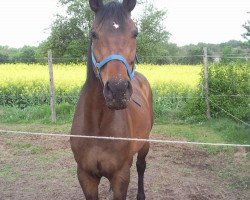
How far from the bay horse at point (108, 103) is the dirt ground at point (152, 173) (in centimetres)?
165

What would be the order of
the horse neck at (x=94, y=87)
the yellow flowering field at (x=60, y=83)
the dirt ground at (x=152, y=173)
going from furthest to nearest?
the yellow flowering field at (x=60, y=83) → the dirt ground at (x=152, y=173) → the horse neck at (x=94, y=87)

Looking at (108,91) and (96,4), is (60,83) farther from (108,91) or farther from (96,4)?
(108,91)

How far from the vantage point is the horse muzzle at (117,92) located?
2.00m

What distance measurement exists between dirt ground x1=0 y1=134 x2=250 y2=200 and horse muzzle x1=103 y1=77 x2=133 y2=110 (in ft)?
8.59

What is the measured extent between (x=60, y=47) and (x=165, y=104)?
54.2 ft

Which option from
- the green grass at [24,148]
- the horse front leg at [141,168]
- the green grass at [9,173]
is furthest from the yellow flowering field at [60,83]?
the horse front leg at [141,168]

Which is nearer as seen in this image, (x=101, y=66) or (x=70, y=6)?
(x=101, y=66)

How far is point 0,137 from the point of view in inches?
291

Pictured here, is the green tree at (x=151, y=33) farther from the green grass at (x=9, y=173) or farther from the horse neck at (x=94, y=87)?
the horse neck at (x=94, y=87)

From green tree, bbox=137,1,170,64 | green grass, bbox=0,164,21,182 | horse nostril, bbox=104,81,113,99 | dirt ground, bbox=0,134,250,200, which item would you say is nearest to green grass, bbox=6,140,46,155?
dirt ground, bbox=0,134,250,200

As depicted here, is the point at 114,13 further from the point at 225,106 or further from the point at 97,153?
the point at 225,106

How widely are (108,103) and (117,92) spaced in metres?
0.11

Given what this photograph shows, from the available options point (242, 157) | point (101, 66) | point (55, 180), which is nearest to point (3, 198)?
point (55, 180)

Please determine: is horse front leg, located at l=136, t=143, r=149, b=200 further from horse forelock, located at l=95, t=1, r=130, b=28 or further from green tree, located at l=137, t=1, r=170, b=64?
green tree, located at l=137, t=1, r=170, b=64
